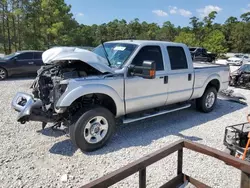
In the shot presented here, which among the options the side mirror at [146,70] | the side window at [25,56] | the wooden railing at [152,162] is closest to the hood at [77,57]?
the side mirror at [146,70]

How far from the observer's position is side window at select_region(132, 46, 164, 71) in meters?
4.79

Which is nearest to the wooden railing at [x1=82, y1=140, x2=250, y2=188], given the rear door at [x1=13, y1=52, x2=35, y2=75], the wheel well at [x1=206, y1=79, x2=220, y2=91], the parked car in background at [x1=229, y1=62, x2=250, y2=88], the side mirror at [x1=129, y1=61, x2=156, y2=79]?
the side mirror at [x1=129, y1=61, x2=156, y2=79]

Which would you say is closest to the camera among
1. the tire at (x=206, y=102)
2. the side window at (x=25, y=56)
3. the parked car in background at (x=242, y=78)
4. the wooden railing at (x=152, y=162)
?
the wooden railing at (x=152, y=162)

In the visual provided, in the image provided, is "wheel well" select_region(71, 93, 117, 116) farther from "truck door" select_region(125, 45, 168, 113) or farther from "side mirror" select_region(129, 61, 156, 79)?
Result: "side mirror" select_region(129, 61, 156, 79)

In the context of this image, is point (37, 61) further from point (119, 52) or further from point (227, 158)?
point (227, 158)

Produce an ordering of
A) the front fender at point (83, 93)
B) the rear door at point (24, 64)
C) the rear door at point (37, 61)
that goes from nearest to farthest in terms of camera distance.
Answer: the front fender at point (83, 93) < the rear door at point (24, 64) < the rear door at point (37, 61)

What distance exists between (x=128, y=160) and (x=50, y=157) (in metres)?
1.29

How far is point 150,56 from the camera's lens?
199 inches

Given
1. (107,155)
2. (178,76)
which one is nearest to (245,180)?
(107,155)

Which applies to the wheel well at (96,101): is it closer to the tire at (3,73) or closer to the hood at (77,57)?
the hood at (77,57)

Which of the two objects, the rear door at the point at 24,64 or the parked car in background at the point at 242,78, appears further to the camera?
the rear door at the point at 24,64

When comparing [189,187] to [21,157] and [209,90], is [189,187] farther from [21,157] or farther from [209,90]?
[209,90]

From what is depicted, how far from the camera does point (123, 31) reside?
54688 mm

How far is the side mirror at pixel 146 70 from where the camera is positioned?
416 centimetres
